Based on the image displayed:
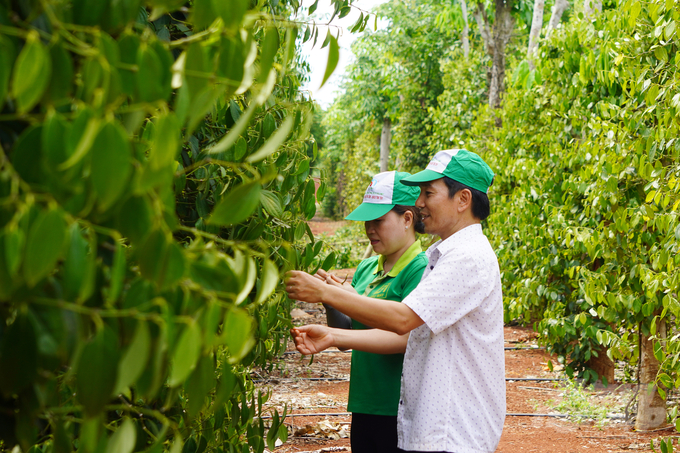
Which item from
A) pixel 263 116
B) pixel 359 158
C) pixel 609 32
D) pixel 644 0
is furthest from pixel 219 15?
pixel 359 158

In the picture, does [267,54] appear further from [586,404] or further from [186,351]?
[586,404]

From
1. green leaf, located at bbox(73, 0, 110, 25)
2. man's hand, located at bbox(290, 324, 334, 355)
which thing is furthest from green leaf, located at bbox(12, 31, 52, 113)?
man's hand, located at bbox(290, 324, 334, 355)

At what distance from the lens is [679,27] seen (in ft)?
8.11

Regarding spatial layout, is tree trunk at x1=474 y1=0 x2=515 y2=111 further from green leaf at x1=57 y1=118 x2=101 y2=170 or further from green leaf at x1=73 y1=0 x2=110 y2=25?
green leaf at x1=57 y1=118 x2=101 y2=170

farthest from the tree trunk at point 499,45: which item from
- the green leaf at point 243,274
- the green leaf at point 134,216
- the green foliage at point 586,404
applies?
the green leaf at point 134,216

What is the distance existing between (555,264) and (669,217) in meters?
2.01

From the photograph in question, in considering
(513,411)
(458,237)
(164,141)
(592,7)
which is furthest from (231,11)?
(592,7)

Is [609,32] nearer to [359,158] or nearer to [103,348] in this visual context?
[103,348]

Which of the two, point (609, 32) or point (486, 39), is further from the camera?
point (486, 39)

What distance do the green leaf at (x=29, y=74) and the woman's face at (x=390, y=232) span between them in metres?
1.88

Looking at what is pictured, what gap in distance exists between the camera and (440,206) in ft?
6.32

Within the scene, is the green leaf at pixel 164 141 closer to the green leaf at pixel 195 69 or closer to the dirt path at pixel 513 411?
the green leaf at pixel 195 69

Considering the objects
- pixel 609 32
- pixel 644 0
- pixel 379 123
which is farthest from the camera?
pixel 379 123

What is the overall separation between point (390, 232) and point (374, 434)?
733mm
